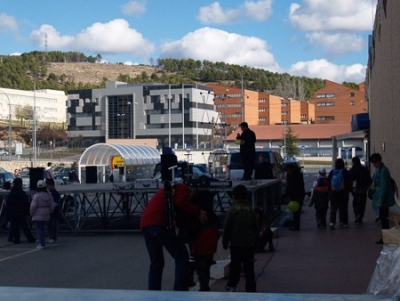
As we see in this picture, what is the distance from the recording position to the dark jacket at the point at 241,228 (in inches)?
360

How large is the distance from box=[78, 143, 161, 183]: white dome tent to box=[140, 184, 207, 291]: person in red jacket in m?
27.4

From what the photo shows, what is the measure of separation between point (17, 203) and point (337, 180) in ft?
28.2

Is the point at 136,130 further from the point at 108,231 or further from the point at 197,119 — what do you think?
the point at 108,231

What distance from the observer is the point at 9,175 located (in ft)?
126

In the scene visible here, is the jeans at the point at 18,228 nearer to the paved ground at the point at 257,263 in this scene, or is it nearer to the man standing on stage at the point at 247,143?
the paved ground at the point at 257,263

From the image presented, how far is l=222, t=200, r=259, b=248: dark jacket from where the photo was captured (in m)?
9.15

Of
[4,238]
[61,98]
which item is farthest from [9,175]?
[61,98]

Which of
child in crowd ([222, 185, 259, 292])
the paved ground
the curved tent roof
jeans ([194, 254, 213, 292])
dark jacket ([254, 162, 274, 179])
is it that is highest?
the curved tent roof

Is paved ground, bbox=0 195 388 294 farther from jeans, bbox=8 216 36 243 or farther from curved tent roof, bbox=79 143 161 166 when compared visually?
curved tent roof, bbox=79 143 161 166

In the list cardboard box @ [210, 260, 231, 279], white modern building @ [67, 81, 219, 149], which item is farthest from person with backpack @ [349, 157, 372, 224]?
white modern building @ [67, 81, 219, 149]

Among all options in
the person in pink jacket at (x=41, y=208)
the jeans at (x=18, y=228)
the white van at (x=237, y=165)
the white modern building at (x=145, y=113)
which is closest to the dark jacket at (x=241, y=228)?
the person in pink jacket at (x=41, y=208)

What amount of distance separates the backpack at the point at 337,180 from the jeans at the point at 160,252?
9975 mm

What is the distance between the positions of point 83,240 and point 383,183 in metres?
8.91

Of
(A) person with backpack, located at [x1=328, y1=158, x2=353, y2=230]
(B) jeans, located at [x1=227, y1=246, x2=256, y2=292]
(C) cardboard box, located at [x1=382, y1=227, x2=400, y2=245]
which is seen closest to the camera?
(C) cardboard box, located at [x1=382, y1=227, x2=400, y2=245]
